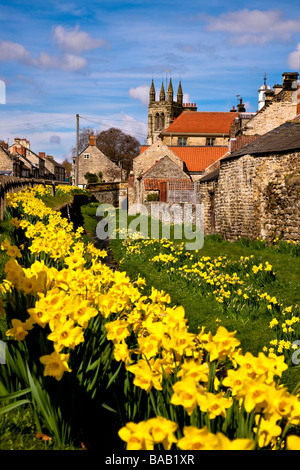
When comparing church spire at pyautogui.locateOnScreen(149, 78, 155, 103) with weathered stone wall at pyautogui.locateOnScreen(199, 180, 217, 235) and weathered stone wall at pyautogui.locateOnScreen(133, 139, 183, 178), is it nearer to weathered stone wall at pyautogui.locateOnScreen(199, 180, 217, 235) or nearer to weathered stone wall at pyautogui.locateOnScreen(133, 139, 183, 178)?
weathered stone wall at pyautogui.locateOnScreen(133, 139, 183, 178)

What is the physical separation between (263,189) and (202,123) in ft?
163

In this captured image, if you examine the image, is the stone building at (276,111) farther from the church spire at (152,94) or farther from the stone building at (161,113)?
the church spire at (152,94)

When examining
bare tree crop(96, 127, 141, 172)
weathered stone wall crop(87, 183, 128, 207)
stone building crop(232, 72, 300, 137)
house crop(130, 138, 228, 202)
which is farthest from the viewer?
bare tree crop(96, 127, 141, 172)

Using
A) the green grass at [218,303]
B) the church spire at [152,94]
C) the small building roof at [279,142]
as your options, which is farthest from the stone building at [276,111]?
the church spire at [152,94]

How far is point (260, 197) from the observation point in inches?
695

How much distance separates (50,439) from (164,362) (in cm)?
87

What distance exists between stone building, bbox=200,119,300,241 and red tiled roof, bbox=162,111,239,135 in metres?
43.1

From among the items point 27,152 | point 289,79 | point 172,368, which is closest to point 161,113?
point 27,152

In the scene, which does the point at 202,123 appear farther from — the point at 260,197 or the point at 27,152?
the point at 260,197

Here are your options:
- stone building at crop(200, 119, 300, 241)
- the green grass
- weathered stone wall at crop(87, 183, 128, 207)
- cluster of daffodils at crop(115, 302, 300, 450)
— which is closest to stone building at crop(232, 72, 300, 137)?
stone building at crop(200, 119, 300, 241)

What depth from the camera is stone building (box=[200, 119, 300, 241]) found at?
15.8 meters

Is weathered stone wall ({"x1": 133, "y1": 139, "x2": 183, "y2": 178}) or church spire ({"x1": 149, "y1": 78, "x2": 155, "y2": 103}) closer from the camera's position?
weathered stone wall ({"x1": 133, "y1": 139, "x2": 183, "y2": 178})

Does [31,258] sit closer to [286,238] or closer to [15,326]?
[15,326]

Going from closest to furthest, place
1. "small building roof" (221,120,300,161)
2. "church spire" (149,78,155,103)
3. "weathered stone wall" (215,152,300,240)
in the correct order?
"weathered stone wall" (215,152,300,240)
"small building roof" (221,120,300,161)
"church spire" (149,78,155,103)
